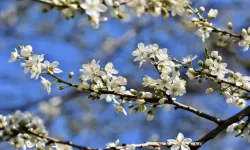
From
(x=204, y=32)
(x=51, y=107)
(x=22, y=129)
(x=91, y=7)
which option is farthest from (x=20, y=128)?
(x=51, y=107)

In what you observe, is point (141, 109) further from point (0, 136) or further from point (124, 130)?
point (124, 130)

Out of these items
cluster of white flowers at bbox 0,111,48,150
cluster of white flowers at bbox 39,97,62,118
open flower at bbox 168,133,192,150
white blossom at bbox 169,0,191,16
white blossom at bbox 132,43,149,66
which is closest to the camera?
cluster of white flowers at bbox 0,111,48,150

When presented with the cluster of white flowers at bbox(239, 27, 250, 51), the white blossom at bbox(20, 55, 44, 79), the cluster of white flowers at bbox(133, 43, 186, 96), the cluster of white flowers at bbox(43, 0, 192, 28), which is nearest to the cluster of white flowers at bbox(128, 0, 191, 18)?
the cluster of white flowers at bbox(43, 0, 192, 28)

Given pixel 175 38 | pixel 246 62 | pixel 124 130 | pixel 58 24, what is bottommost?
pixel 246 62

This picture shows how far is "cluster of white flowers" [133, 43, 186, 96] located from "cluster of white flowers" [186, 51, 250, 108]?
5cm

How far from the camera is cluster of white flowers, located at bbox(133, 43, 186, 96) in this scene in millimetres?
1578

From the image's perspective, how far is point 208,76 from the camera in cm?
164

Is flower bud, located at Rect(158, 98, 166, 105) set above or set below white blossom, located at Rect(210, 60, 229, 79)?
below

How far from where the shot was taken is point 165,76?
1580mm

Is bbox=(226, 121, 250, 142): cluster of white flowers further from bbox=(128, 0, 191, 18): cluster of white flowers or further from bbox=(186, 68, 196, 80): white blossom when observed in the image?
bbox=(128, 0, 191, 18): cluster of white flowers

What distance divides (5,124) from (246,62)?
347 centimetres

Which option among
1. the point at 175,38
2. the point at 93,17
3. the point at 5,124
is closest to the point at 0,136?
the point at 5,124

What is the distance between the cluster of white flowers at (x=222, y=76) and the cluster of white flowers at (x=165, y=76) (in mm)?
49

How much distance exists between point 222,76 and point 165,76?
181 millimetres
